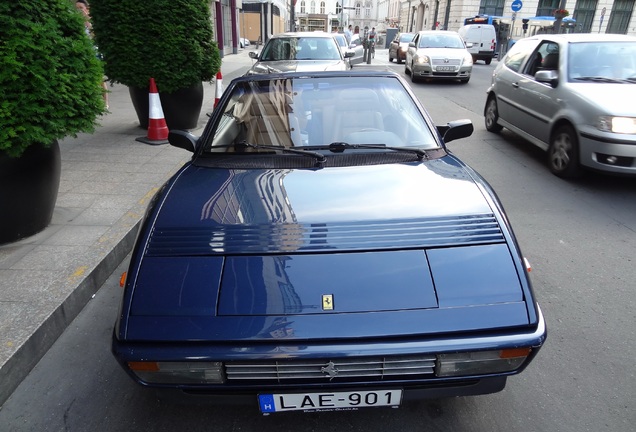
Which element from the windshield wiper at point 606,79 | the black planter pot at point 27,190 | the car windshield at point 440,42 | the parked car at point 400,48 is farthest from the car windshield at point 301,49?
the parked car at point 400,48

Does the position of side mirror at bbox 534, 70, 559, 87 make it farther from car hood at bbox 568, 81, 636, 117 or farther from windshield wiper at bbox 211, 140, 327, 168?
windshield wiper at bbox 211, 140, 327, 168

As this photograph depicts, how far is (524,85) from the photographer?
6742 mm

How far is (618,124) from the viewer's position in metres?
4.94

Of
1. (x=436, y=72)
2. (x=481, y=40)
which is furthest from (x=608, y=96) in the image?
(x=481, y=40)

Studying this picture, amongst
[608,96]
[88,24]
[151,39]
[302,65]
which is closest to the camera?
[608,96]

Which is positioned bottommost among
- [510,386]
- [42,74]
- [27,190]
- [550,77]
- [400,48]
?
[510,386]

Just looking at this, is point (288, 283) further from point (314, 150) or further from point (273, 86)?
point (273, 86)

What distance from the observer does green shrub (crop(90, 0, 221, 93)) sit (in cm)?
671

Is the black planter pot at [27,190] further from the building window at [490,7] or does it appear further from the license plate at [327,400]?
the building window at [490,7]

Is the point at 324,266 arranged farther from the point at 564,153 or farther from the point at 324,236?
the point at 564,153

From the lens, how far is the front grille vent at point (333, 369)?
1.67 metres

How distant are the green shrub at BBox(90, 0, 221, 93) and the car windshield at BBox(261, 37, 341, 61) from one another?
203cm

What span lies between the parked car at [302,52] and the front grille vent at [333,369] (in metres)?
7.16

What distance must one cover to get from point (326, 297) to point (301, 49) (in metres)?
8.19
